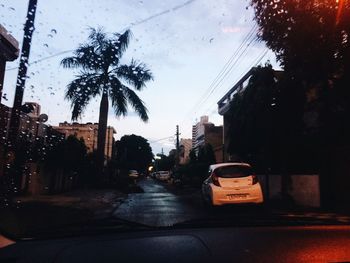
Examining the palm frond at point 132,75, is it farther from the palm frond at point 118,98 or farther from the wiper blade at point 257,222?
the wiper blade at point 257,222

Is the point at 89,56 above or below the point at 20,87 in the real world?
above

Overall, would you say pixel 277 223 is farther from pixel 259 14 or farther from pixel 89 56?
pixel 89 56

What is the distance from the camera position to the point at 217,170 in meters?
14.2

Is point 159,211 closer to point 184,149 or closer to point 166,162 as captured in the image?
point 184,149

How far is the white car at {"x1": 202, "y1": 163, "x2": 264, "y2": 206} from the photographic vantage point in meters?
13.6

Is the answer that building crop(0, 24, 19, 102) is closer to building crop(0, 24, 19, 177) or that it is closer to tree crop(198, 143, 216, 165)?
building crop(0, 24, 19, 177)

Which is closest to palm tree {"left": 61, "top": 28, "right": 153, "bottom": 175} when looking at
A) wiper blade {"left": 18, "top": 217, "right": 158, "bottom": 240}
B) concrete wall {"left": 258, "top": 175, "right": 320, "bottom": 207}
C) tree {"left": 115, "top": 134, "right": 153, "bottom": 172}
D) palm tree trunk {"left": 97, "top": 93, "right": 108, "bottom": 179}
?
palm tree trunk {"left": 97, "top": 93, "right": 108, "bottom": 179}

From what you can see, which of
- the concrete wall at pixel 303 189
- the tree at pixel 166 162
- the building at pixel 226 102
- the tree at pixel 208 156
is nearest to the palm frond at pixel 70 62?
the concrete wall at pixel 303 189

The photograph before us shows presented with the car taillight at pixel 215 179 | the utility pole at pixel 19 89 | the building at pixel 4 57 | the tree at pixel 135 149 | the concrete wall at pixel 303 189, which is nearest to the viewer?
the utility pole at pixel 19 89

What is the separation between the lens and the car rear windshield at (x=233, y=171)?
13.9 meters

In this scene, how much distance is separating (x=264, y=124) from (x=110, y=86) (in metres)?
10.2

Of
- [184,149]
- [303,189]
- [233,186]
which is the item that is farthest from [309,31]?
[184,149]

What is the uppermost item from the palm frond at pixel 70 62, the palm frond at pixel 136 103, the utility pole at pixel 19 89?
the palm frond at pixel 70 62

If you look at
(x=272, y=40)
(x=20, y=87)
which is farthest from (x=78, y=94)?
(x=20, y=87)
